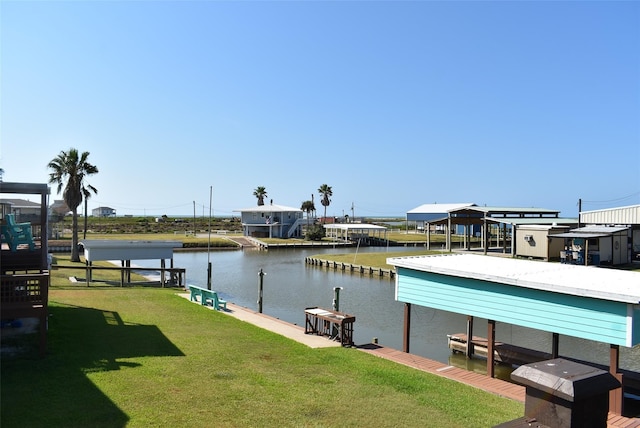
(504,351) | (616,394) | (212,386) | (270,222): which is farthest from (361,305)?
(270,222)

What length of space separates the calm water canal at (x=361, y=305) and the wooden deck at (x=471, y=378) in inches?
163

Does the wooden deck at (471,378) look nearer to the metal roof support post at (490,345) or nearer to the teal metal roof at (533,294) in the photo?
the metal roof support post at (490,345)

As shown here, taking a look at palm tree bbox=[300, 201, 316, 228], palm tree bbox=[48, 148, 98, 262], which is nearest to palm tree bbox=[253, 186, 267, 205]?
palm tree bbox=[300, 201, 316, 228]

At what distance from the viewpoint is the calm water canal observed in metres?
19.2

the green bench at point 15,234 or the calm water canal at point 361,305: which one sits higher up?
the green bench at point 15,234

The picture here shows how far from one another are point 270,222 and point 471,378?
6978 cm

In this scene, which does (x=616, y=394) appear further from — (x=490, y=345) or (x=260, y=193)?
(x=260, y=193)

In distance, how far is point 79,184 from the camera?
38812 mm

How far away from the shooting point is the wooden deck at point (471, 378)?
1018 centimetres

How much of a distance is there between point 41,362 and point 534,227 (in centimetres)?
3958

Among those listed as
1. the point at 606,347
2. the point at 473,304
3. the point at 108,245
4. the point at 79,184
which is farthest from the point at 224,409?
the point at 79,184

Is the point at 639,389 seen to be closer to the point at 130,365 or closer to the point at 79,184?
the point at 130,365

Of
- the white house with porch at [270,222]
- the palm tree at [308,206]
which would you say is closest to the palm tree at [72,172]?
the white house with porch at [270,222]

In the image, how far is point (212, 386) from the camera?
385 inches
